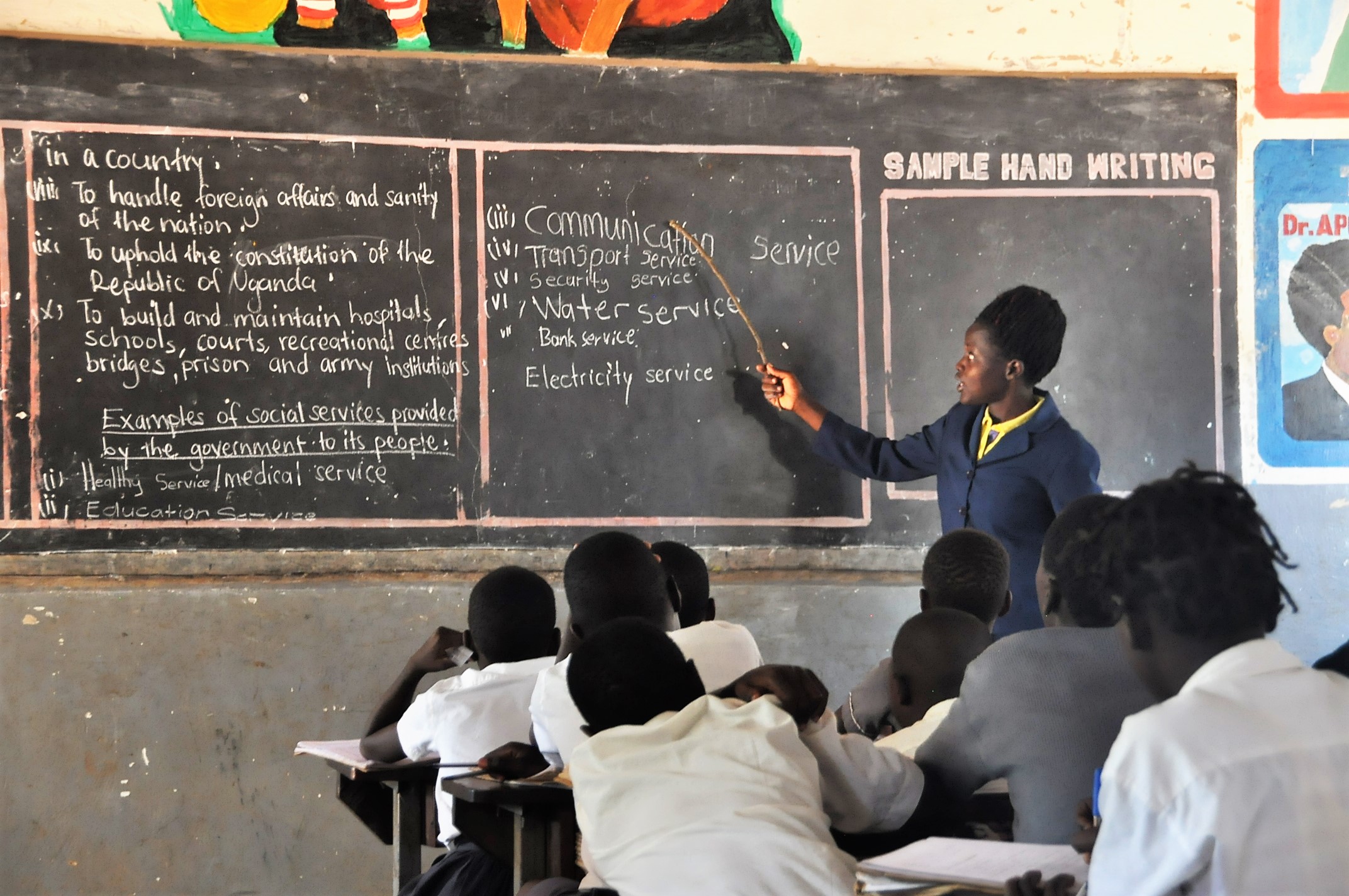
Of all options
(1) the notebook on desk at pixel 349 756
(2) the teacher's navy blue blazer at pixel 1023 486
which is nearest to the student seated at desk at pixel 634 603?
(1) the notebook on desk at pixel 349 756

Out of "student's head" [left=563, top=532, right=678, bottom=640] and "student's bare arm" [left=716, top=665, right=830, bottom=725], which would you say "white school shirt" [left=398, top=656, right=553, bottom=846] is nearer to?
"student's head" [left=563, top=532, right=678, bottom=640]

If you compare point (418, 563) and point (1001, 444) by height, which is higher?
point (1001, 444)

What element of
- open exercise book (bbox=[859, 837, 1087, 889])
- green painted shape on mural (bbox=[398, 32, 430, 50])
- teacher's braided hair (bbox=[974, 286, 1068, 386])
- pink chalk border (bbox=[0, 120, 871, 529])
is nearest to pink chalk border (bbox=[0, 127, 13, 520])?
pink chalk border (bbox=[0, 120, 871, 529])

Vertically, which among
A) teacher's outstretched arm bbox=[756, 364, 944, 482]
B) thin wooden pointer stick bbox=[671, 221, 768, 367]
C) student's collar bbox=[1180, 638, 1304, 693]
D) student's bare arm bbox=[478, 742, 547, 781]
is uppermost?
Result: thin wooden pointer stick bbox=[671, 221, 768, 367]

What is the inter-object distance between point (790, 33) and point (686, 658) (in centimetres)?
265

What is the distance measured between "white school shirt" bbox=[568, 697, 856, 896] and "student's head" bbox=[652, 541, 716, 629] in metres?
1.46

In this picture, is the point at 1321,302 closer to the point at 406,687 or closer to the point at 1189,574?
the point at 406,687

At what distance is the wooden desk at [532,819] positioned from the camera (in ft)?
6.20

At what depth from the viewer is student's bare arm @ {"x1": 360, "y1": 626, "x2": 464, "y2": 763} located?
8.14 feet

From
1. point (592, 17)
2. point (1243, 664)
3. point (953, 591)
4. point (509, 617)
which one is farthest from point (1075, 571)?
point (592, 17)

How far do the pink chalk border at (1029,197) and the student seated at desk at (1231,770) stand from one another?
2.86 meters

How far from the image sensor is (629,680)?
1.62m

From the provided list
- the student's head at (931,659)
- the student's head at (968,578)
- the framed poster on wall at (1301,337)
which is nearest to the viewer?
the student's head at (931,659)

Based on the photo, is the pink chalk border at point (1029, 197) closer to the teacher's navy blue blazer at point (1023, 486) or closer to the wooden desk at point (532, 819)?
the teacher's navy blue blazer at point (1023, 486)
